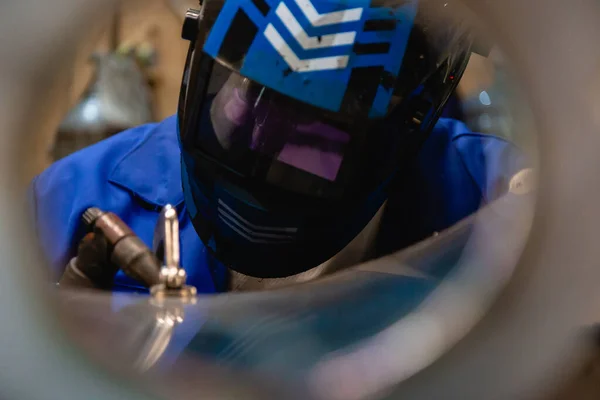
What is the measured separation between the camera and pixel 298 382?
0.43 metres

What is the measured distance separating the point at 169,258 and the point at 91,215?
159 millimetres

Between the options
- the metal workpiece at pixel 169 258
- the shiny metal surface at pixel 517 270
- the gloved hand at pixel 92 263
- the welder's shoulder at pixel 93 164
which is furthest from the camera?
the welder's shoulder at pixel 93 164

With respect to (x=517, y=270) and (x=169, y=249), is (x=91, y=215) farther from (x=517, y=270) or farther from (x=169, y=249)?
(x=517, y=270)

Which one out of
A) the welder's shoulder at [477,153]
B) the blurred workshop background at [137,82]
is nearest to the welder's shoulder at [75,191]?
the blurred workshop background at [137,82]

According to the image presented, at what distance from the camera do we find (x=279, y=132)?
62 centimetres

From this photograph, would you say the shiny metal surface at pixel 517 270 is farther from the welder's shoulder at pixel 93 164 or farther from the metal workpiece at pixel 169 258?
the welder's shoulder at pixel 93 164

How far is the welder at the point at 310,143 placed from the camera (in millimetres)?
577

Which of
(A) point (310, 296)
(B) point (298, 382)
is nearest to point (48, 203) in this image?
(A) point (310, 296)

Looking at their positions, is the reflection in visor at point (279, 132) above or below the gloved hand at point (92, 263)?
above

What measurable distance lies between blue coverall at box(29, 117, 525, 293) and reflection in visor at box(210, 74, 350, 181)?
215 millimetres

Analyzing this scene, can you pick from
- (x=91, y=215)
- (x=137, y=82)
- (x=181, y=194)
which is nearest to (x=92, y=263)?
(x=91, y=215)

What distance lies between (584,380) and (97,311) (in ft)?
1.18

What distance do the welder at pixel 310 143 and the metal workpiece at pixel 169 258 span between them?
0.04 meters

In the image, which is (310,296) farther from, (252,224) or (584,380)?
(584,380)
